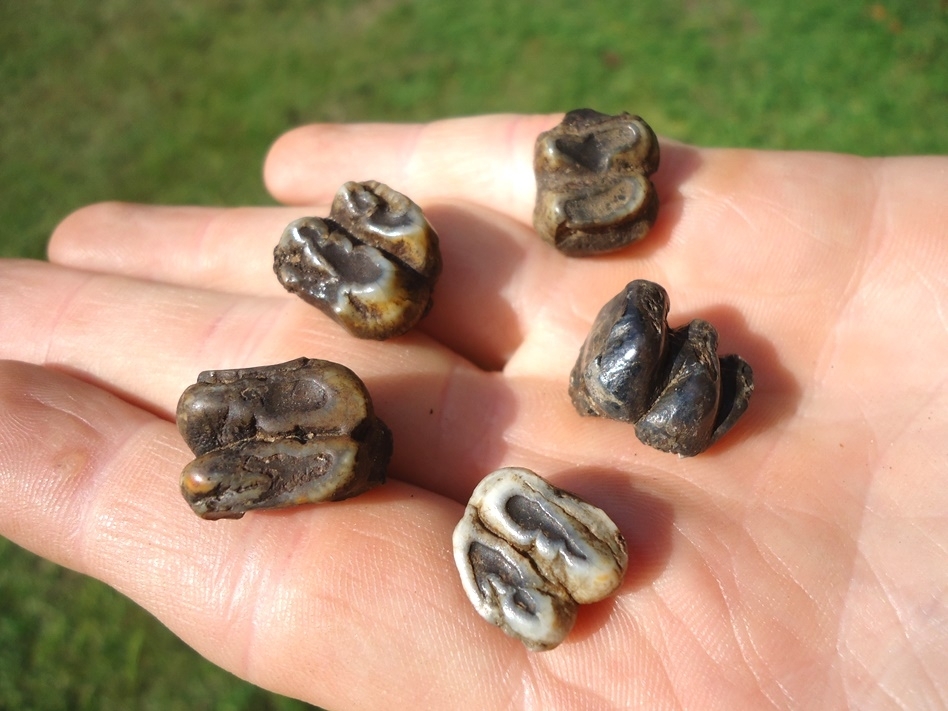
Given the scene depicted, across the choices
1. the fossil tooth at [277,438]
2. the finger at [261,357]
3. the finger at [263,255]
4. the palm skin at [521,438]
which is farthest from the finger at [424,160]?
the fossil tooth at [277,438]

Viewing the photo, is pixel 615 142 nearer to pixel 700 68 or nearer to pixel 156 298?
pixel 156 298

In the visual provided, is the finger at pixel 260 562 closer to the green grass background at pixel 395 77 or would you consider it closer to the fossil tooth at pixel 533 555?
the fossil tooth at pixel 533 555

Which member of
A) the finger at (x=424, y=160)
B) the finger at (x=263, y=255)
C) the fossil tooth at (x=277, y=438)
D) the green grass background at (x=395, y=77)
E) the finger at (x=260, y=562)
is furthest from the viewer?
the green grass background at (x=395, y=77)

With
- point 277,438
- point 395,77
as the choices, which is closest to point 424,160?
point 277,438

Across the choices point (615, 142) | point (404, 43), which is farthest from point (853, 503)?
point (404, 43)

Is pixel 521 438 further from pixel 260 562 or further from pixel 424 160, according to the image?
pixel 424 160

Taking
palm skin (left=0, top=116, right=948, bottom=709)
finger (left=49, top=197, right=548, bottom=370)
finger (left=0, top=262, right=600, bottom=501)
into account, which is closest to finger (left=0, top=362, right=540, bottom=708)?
palm skin (left=0, top=116, right=948, bottom=709)

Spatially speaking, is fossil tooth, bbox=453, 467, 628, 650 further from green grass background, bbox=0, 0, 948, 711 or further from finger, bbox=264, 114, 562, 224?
green grass background, bbox=0, 0, 948, 711
